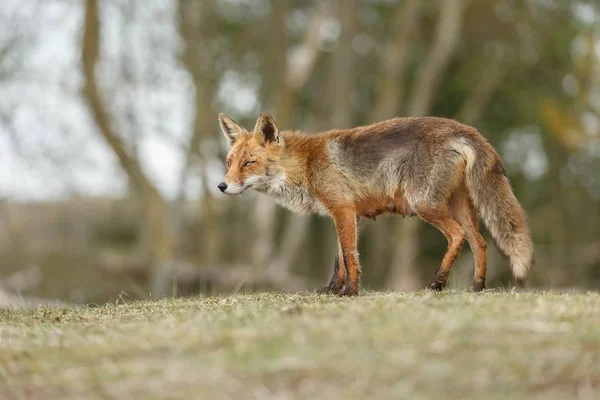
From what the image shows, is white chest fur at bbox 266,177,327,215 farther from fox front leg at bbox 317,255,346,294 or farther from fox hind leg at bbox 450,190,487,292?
fox hind leg at bbox 450,190,487,292

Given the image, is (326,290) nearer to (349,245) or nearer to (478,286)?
(349,245)

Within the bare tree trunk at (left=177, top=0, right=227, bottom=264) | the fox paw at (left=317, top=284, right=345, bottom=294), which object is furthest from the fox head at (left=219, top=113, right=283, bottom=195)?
the bare tree trunk at (left=177, top=0, right=227, bottom=264)

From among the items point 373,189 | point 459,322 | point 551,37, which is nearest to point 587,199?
point 551,37

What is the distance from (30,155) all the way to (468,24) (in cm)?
1492

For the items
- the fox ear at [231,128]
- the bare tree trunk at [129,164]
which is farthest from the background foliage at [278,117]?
the fox ear at [231,128]

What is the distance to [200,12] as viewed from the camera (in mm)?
20844

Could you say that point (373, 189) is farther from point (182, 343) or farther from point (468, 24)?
point (468, 24)

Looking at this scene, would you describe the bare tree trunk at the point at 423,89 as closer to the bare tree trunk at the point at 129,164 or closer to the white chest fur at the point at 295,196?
the bare tree trunk at the point at 129,164

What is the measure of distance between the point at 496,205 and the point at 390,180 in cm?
101

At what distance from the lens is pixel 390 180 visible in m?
7.20

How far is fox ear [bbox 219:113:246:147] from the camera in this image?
790cm

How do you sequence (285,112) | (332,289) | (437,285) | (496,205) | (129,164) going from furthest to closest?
(285,112)
(129,164)
(332,289)
(437,285)
(496,205)

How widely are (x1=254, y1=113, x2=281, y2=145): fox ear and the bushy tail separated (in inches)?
75.7

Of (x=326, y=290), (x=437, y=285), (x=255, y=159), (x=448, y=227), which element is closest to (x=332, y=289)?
(x=326, y=290)
